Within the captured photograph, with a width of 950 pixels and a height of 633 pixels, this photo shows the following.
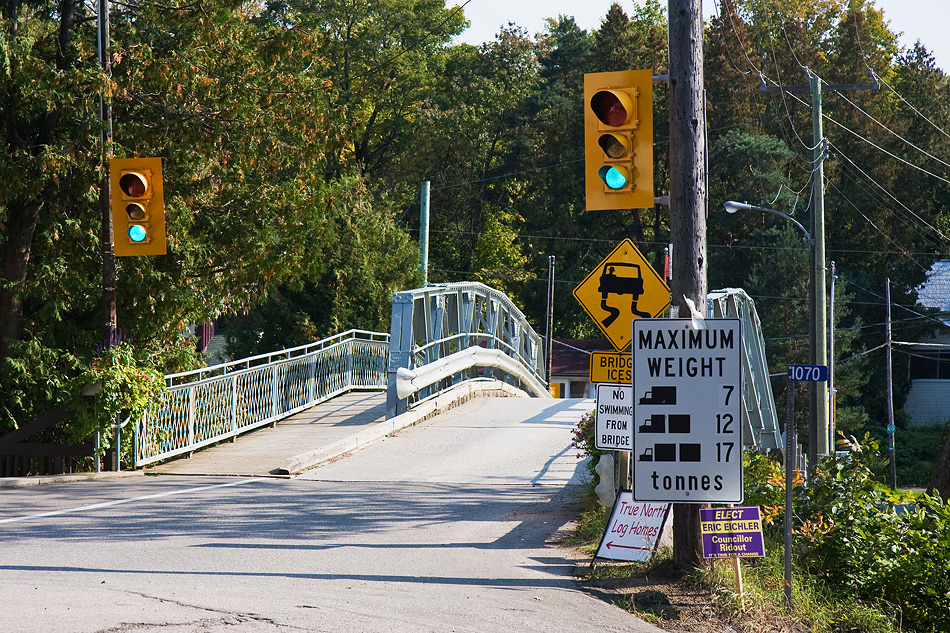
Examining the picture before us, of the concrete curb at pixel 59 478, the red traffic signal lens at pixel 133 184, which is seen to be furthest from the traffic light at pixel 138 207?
the concrete curb at pixel 59 478

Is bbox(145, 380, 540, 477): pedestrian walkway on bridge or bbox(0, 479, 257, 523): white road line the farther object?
bbox(145, 380, 540, 477): pedestrian walkway on bridge

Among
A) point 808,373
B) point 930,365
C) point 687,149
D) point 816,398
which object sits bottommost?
point 816,398

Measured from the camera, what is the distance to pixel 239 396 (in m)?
17.5

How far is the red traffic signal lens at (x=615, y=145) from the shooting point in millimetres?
8266

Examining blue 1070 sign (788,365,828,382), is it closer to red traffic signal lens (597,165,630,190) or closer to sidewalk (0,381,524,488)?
red traffic signal lens (597,165,630,190)

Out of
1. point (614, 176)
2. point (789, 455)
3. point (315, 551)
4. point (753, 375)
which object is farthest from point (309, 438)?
point (789, 455)

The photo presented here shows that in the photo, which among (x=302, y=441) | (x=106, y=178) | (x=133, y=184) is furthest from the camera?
(x=302, y=441)

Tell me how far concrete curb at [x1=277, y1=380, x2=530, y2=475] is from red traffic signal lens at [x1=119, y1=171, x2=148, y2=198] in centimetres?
415

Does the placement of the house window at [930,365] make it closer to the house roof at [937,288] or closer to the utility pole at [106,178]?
the house roof at [937,288]

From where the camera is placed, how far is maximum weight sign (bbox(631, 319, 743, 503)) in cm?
712

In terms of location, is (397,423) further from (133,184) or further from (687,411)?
(687,411)

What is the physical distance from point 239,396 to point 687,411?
11.7 metres

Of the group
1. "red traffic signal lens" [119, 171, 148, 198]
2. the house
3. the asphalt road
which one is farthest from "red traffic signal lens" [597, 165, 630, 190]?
the house

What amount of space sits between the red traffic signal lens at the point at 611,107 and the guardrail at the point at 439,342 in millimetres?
10212
